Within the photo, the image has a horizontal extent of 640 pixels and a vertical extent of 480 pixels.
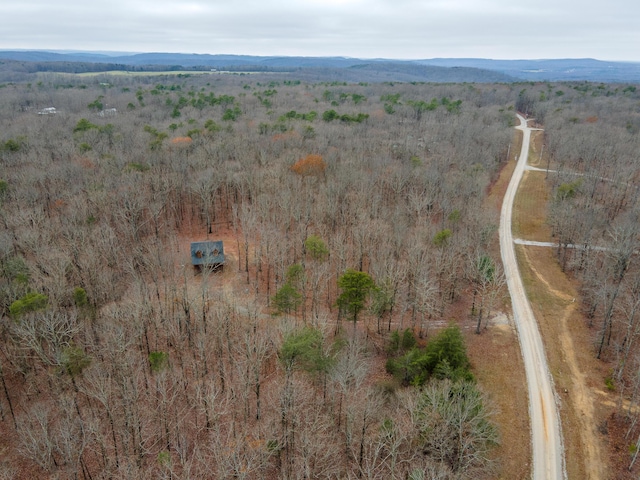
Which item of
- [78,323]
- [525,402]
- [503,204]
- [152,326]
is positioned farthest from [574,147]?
[78,323]

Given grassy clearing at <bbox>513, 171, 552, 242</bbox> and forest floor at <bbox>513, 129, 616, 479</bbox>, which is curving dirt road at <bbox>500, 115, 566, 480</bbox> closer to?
forest floor at <bbox>513, 129, 616, 479</bbox>

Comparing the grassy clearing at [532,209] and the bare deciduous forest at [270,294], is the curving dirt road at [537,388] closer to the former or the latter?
the bare deciduous forest at [270,294]

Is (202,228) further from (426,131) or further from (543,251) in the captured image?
(426,131)

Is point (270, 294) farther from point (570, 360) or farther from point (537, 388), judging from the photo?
point (570, 360)

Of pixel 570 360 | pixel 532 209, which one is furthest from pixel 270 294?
pixel 532 209

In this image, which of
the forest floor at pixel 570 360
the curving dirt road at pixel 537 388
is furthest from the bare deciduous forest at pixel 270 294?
the curving dirt road at pixel 537 388

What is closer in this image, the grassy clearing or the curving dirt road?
the curving dirt road

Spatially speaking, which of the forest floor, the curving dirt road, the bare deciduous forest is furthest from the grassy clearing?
the curving dirt road
